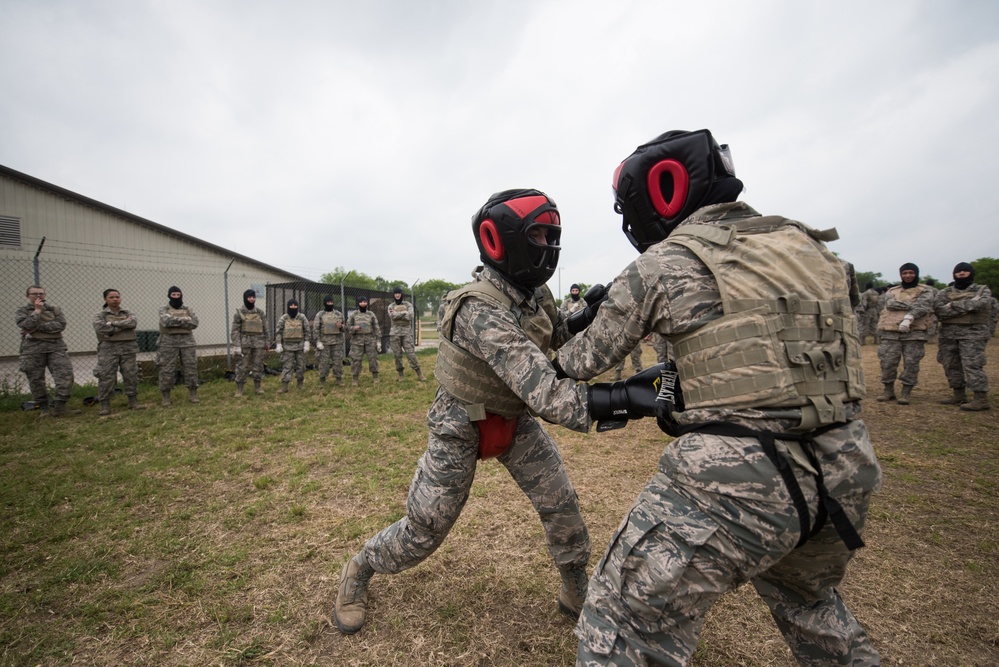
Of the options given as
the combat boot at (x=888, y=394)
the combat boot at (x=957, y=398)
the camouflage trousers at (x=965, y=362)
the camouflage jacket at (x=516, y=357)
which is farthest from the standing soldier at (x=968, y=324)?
the camouflage jacket at (x=516, y=357)

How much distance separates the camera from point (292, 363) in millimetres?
11008

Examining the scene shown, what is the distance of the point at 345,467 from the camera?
18.0 feet

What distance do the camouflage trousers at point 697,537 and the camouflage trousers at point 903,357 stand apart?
904cm

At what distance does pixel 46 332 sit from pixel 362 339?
5.83 metres

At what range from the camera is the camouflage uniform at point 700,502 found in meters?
1.36

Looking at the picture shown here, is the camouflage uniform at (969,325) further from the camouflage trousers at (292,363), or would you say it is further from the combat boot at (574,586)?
the camouflage trousers at (292,363)

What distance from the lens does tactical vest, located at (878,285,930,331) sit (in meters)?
8.12

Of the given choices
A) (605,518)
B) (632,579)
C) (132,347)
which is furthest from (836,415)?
(132,347)

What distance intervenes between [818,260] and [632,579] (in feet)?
3.94

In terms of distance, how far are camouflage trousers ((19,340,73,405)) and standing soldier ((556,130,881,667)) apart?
10461 millimetres

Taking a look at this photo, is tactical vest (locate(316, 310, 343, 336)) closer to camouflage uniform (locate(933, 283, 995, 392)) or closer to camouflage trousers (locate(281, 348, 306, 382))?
camouflage trousers (locate(281, 348, 306, 382))

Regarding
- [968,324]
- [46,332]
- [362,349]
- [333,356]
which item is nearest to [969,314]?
[968,324]

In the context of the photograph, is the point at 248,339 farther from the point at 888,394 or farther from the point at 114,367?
the point at 888,394

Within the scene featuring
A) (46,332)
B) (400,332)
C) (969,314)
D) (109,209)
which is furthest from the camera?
(109,209)
